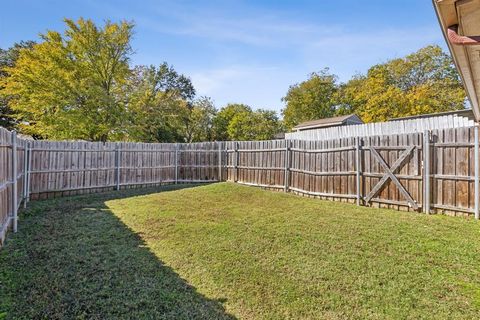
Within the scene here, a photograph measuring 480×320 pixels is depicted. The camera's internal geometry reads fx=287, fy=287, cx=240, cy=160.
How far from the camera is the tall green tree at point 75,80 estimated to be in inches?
606

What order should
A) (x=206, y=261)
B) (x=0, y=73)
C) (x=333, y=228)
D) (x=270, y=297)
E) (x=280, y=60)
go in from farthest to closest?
1. (x=0, y=73)
2. (x=280, y=60)
3. (x=333, y=228)
4. (x=206, y=261)
5. (x=270, y=297)

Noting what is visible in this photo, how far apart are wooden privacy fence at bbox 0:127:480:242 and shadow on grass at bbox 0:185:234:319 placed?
28.3 inches

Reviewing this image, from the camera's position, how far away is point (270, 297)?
3.14 metres

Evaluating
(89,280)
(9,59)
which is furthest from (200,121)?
(89,280)

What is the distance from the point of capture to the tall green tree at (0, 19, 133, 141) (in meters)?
15.4

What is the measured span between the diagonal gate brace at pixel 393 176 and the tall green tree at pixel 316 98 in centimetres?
2407

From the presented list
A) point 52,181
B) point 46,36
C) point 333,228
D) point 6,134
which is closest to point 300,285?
point 333,228

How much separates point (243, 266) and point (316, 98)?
1134 inches

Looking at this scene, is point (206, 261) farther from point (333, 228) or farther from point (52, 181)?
point (52, 181)

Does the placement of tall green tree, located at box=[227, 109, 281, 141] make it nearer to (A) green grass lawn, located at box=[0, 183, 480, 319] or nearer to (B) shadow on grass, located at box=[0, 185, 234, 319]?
(A) green grass lawn, located at box=[0, 183, 480, 319]

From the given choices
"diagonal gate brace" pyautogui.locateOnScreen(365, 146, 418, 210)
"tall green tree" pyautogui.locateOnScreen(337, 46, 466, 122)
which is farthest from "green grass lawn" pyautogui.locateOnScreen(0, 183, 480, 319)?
"tall green tree" pyautogui.locateOnScreen(337, 46, 466, 122)

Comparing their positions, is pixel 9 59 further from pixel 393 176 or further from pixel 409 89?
pixel 409 89

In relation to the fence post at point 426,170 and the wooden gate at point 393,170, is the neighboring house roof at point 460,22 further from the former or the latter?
the wooden gate at point 393,170

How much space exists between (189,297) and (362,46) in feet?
59.8
